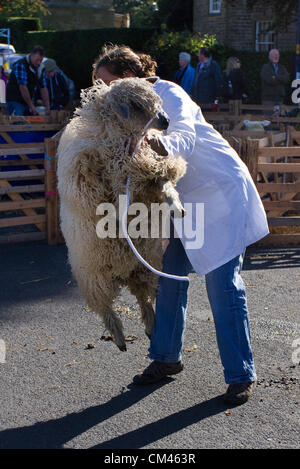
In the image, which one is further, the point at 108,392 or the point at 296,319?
the point at 296,319

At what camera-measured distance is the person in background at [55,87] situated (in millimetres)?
11891

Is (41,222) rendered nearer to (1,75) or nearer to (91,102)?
(91,102)

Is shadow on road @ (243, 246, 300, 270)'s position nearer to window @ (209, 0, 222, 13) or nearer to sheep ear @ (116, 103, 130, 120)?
sheep ear @ (116, 103, 130, 120)

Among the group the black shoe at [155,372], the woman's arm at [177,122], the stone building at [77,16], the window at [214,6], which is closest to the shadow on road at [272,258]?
the black shoe at [155,372]

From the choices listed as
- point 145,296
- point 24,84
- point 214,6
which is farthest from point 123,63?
point 214,6

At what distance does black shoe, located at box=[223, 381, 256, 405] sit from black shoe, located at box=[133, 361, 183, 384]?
0.47 meters

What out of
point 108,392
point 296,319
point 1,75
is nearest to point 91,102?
point 108,392

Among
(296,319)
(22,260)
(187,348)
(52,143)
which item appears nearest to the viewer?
(187,348)

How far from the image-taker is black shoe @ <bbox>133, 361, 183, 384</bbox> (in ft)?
13.9

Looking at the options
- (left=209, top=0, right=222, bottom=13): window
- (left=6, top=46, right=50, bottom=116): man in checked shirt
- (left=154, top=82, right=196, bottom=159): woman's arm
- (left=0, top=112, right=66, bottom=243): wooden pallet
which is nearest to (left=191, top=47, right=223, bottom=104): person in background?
(left=6, top=46, right=50, bottom=116): man in checked shirt

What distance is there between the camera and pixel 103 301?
12.8 feet

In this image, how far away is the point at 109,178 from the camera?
3.58 metres

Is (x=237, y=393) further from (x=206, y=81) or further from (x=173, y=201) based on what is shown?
(x=206, y=81)
